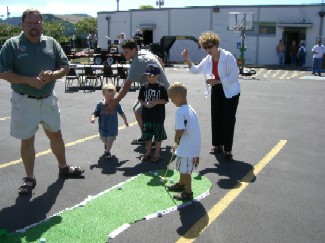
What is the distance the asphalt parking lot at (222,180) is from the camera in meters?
4.11

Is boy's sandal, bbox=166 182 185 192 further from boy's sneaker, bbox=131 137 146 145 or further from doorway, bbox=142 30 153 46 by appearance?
doorway, bbox=142 30 153 46

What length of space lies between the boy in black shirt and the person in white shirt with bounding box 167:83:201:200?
1450mm

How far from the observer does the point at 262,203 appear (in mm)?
4746

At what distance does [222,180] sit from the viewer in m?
5.54

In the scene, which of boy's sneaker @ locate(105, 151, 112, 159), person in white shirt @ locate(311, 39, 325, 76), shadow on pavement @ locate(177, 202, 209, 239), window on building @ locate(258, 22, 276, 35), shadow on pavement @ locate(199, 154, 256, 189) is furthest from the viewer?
window on building @ locate(258, 22, 276, 35)

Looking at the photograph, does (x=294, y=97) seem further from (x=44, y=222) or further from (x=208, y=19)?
(x=208, y=19)

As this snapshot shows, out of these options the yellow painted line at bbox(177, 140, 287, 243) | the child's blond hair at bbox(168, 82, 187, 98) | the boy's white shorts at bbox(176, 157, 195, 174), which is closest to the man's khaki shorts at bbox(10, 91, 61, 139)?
the child's blond hair at bbox(168, 82, 187, 98)

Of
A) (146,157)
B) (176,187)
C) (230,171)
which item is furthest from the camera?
(146,157)

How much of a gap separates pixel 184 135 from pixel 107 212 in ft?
3.88

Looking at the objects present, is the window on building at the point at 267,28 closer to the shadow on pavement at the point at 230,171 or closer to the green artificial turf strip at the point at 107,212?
the shadow on pavement at the point at 230,171

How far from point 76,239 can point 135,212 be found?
795mm

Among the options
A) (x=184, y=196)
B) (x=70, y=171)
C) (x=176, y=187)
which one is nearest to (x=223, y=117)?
(x=176, y=187)

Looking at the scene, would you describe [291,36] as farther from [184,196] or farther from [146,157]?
[184,196]

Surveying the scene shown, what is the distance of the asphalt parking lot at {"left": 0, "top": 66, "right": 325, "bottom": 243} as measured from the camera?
13.5 feet
